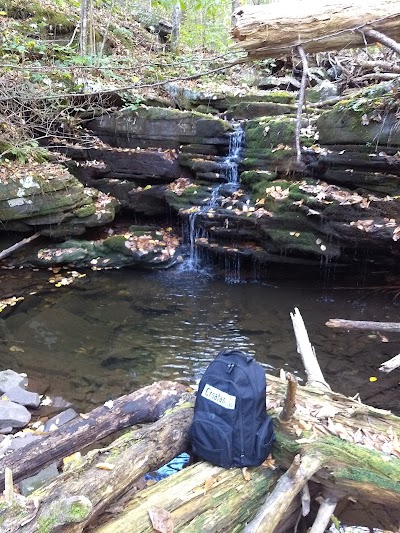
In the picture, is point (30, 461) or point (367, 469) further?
point (30, 461)

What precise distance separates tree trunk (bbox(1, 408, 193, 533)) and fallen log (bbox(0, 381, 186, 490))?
1.25 ft

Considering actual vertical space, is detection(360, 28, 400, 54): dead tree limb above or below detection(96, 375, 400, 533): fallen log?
above

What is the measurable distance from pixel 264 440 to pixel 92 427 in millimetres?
1218

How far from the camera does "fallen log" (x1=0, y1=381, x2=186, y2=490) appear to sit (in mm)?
2699

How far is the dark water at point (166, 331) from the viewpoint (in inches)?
217

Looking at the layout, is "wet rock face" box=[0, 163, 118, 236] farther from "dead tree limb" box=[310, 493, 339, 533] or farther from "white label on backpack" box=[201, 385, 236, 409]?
"dead tree limb" box=[310, 493, 339, 533]

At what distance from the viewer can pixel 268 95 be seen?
11.3 meters

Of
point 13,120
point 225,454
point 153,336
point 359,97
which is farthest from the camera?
point 13,120

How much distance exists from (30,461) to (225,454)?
1.25 meters

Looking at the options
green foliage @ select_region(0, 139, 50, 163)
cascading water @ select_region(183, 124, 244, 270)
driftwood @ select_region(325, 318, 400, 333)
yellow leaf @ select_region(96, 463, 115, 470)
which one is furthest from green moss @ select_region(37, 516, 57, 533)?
green foliage @ select_region(0, 139, 50, 163)

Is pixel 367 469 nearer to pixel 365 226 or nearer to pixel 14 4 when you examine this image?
pixel 365 226

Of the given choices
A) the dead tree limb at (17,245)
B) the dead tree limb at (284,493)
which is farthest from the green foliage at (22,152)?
the dead tree limb at (284,493)

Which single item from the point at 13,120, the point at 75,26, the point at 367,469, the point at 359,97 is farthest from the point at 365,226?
the point at 75,26

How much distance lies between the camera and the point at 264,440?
261 cm
